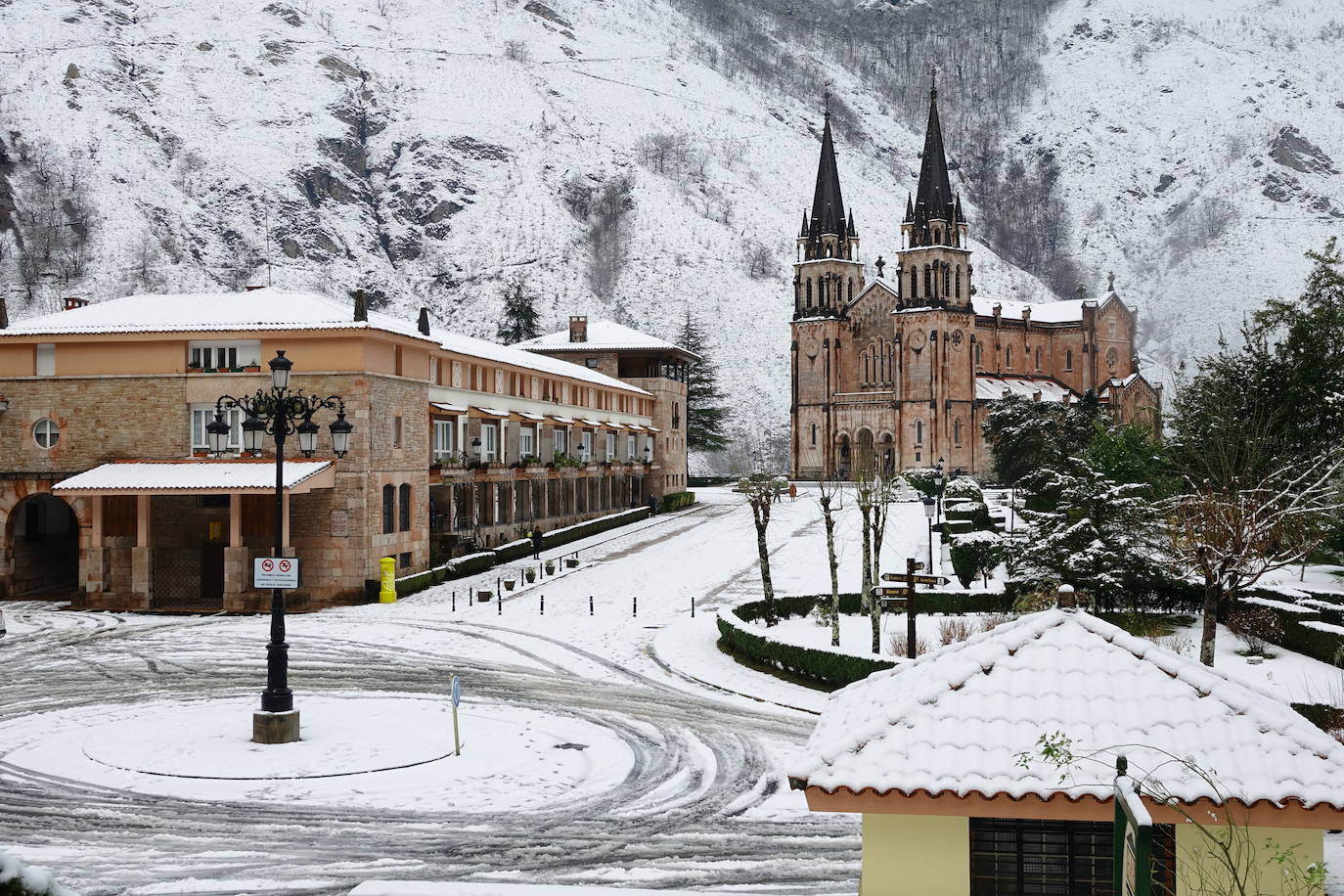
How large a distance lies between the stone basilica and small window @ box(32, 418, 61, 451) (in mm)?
64884

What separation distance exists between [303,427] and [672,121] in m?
176

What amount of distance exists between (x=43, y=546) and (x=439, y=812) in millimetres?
33286

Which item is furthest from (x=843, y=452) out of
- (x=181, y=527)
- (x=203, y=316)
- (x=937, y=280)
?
(x=181, y=527)

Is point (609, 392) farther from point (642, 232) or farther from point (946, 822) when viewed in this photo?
point (642, 232)

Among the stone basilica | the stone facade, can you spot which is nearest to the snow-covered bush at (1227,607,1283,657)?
the stone facade

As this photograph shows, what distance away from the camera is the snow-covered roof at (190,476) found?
120 feet

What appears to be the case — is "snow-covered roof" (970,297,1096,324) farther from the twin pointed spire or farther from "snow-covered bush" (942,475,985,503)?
"snow-covered bush" (942,475,985,503)

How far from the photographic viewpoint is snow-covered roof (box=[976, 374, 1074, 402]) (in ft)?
324

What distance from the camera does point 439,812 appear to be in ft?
53.2

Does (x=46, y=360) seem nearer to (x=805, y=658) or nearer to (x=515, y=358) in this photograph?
(x=515, y=358)

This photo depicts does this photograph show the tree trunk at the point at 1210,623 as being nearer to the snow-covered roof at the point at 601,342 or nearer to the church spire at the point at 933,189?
the snow-covered roof at the point at 601,342

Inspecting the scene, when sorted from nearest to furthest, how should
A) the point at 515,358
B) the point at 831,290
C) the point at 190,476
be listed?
the point at 190,476
the point at 515,358
the point at 831,290

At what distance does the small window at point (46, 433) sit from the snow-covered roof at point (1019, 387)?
72360 mm

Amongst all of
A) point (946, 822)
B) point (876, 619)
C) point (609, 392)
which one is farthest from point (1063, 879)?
point (609, 392)
